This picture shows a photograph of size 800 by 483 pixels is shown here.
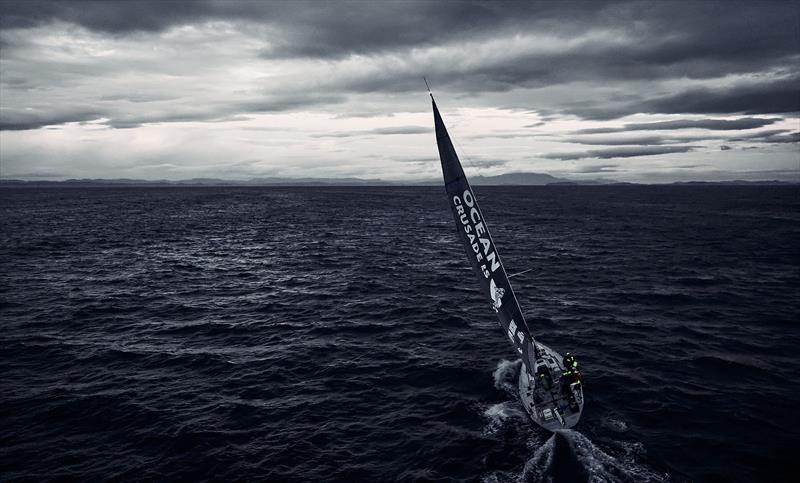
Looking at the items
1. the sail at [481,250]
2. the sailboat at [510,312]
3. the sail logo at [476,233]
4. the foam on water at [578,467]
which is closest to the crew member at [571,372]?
the sailboat at [510,312]

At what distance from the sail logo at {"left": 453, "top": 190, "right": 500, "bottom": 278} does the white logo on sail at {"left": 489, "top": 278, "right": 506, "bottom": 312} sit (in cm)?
46

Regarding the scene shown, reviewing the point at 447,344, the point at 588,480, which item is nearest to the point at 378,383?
the point at 447,344

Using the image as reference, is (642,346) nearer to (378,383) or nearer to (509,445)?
(509,445)

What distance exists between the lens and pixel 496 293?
17.7m

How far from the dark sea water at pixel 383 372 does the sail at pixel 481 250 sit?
11.6 feet

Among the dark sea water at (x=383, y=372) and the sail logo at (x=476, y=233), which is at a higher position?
the sail logo at (x=476, y=233)

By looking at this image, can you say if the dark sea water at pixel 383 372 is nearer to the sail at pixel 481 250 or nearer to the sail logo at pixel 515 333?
the sail logo at pixel 515 333

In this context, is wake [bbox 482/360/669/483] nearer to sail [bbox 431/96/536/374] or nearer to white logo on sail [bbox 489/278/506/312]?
sail [bbox 431/96/536/374]

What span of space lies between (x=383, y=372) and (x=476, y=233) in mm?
9542

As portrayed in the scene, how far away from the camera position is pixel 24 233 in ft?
236

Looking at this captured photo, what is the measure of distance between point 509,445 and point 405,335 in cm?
1209

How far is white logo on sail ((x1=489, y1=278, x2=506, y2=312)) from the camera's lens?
17453 millimetres

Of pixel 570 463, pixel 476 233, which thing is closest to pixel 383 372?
pixel 476 233

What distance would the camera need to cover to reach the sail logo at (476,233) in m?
17.1
